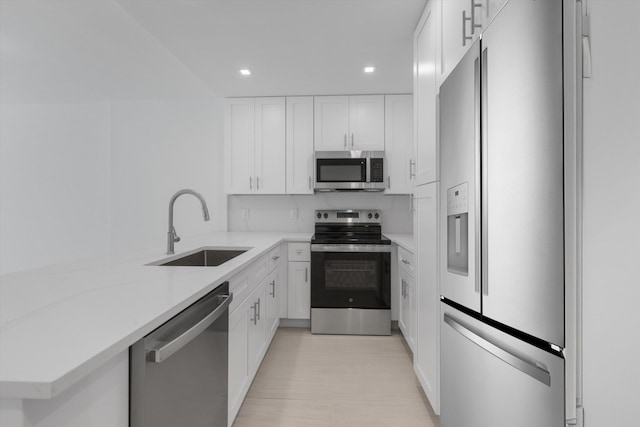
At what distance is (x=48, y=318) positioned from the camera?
836 mm

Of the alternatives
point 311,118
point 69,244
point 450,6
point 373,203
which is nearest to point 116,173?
point 69,244

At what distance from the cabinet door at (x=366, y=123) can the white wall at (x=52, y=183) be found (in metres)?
3.08

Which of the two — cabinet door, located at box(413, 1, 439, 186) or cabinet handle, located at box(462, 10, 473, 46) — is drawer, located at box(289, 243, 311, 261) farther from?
cabinet handle, located at box(462, 10, 473, 46)

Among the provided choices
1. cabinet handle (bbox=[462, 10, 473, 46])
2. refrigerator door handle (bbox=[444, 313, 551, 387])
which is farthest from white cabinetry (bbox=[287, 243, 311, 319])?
cabinet handle (bbox=[462, 10, 473, 46])

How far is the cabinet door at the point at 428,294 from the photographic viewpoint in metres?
1.75

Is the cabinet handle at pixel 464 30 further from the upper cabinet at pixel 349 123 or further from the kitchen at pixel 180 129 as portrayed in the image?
the upper cabinet at pixel 349 123

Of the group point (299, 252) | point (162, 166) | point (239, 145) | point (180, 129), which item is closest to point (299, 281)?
point (299, 252)

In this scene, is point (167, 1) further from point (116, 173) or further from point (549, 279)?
point (116, 173)

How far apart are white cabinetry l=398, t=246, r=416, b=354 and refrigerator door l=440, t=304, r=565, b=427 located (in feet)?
2.90

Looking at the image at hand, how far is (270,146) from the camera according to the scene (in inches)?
142

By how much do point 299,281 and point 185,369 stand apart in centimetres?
226

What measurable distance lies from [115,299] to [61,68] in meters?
3.32

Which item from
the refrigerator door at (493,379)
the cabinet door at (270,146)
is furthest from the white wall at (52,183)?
the refrigerator door at (493,379)

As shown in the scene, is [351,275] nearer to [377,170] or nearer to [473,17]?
[377,170]
